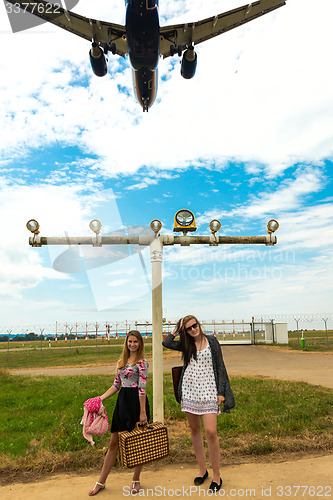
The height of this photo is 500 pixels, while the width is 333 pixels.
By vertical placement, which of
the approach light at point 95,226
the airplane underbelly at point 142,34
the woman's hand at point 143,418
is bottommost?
the woman's hand at point 143,418

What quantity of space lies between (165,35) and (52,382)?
16.6 meters

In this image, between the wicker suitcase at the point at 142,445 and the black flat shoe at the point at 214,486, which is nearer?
the wicker suitcase at the point at 142,445

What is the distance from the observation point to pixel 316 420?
21.6ft

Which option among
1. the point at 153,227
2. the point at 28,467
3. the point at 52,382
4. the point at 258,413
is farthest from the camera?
the point at 52,382

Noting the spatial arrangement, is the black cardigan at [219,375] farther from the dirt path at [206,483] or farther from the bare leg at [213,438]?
the dirt path at [206,483]

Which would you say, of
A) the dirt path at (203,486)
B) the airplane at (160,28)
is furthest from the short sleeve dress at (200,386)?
the airplane at (160,28)

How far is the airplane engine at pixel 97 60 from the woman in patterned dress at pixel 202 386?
650 inches

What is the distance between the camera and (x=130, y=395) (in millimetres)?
4004

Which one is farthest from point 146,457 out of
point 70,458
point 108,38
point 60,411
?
point 108,38

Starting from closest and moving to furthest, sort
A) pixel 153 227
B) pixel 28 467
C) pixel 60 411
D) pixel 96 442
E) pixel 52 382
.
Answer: pixel 28 467 → pixel 96 442 → pixel 153 227 → pixel 60 411 → pixel 52 382

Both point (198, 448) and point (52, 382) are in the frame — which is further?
point (52, 382)

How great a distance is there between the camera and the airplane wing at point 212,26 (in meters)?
16.0

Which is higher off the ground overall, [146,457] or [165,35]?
[165,35]

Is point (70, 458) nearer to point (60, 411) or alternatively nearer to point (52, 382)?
point (60, 411)
